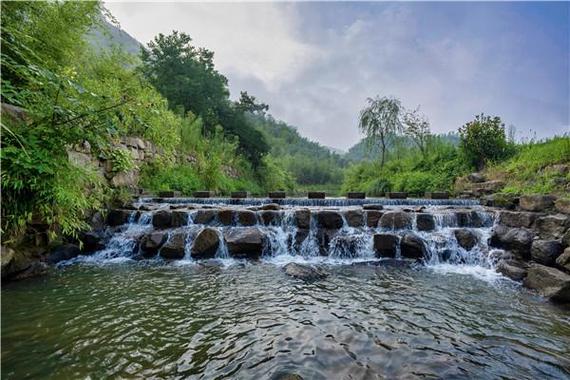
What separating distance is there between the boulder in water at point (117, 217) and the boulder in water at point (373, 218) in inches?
222

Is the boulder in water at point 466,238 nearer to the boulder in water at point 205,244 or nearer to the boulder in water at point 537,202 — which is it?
the boulder in water at point 537,202

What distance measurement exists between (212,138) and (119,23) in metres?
11.8

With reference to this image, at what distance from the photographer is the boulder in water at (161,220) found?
6.47 metres

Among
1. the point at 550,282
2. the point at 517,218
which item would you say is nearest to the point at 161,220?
the point at 550,282

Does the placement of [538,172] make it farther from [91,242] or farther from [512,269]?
[91,242]

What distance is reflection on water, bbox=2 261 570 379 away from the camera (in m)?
2.19

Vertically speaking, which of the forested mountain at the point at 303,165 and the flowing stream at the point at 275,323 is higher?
the forested mountain at the point at 303,165

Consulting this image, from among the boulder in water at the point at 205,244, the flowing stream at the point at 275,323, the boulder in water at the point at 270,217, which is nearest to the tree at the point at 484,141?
the flowing stream at the point at 275,323

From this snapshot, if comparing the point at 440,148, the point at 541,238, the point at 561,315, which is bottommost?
the point at 561,315

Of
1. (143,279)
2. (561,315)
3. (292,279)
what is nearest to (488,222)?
(561,315)

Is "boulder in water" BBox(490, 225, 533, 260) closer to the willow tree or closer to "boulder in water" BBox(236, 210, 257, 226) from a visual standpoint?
"boulder in water" BBox(236, 210, 257, 226)

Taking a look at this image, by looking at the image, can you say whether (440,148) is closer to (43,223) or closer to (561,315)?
(561,315)

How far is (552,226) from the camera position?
4.72 meters

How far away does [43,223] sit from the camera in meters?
4.77
